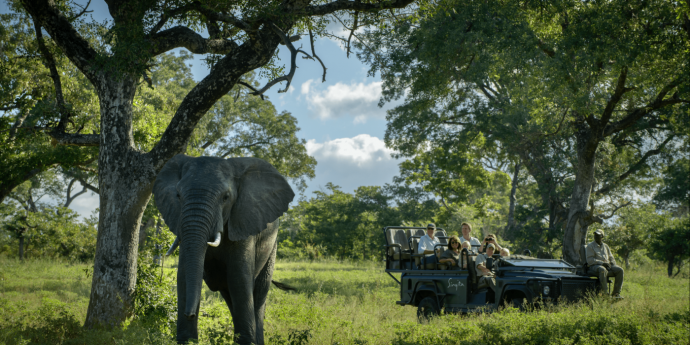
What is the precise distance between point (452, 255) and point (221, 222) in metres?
6.43

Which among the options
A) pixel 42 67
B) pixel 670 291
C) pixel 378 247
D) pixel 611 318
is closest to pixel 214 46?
pixel 42 67

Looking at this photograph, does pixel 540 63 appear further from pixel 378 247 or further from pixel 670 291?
pixel 378 247

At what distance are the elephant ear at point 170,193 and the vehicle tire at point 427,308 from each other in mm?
6249

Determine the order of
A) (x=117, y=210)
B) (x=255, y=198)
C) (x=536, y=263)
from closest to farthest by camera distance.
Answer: (x=255, y=198), (x=117, y=210), (x=536, y=263)

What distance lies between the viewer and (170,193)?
6.27m

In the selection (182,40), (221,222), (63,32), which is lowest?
(221,222)

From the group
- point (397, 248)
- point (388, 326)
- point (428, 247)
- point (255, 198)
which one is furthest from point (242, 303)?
point (397, 248)

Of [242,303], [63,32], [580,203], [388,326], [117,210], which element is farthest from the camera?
[580,203]

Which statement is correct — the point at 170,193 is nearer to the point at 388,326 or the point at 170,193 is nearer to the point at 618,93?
the point at 388,326

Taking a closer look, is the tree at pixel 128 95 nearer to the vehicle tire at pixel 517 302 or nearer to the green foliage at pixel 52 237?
the vehicle tire at pixel 517 302

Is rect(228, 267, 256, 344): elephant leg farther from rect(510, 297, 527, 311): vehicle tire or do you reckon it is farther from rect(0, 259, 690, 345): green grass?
rect(510, 297, 527, 311): vehicle tire

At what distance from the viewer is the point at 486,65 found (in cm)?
1548

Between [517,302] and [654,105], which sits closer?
[517,302]

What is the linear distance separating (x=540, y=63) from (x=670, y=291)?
8.94 meters
